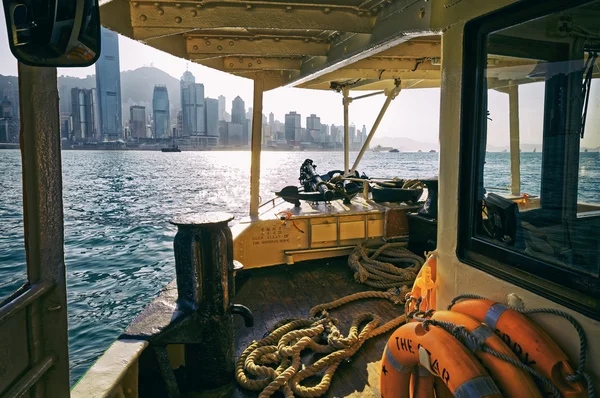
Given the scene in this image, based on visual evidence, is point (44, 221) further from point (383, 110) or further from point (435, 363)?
point (383, 110)

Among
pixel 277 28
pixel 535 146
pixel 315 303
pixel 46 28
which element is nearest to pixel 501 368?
pixel 535 146

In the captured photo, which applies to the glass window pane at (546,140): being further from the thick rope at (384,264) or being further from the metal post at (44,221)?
the thick rope at (384,264)

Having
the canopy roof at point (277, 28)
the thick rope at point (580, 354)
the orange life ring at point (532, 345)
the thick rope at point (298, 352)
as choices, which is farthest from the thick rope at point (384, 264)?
the thick rope at point (580, 354)

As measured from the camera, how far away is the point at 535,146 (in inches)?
69.8

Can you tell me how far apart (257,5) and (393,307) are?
3.26 meters

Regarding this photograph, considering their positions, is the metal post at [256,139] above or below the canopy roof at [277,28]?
below

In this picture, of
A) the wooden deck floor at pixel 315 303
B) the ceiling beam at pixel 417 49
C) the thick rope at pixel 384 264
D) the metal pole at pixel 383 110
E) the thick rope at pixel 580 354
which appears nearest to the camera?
the thick rope at pixel 580 354

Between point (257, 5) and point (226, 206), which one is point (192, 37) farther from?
point (226, 206)

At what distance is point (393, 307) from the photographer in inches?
176

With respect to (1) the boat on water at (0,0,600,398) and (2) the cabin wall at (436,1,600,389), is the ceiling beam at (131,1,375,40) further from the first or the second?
(2) the cabin wall at (436,1,600,389)

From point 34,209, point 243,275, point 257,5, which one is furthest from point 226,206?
point 34,209

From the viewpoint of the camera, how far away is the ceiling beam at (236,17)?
127 inches

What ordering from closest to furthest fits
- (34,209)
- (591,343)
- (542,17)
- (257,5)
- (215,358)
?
(34,209)
(591,343)
(542,17)
(215,358)
(257,5)

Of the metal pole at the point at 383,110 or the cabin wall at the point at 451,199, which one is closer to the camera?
the cabin wall at the point at 451,199
